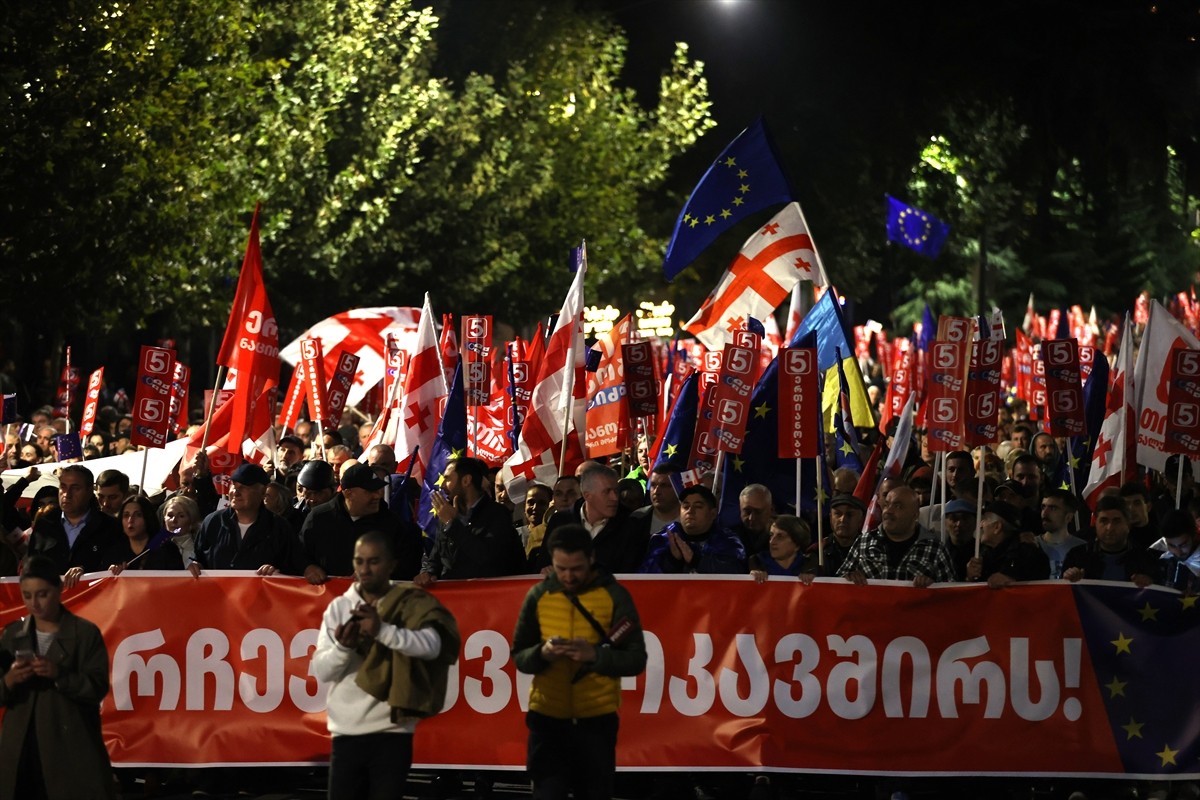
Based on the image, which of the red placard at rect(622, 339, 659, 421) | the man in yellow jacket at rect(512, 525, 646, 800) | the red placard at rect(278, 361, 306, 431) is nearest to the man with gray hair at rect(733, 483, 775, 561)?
the man in yellow jacket at rect(512, 525, 646, 800)

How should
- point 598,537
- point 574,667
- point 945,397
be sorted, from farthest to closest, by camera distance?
point 945,397 → point 598,537 → point 574,667

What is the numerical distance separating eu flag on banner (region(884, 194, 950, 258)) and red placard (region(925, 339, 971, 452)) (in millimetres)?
21891

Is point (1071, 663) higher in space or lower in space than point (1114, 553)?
lower

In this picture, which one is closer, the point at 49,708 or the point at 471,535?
the point at 49,708

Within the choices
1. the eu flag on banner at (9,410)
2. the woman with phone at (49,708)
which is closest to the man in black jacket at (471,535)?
the woman with phone at (49,708)

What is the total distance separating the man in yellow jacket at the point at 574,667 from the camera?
27.3 feet

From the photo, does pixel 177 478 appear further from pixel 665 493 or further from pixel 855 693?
pixel 855 693

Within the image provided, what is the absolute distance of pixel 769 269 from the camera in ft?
53.7

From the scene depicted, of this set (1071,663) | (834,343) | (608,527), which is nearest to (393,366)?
(834,343)

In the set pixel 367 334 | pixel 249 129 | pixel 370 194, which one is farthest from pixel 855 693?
pixel 370 194

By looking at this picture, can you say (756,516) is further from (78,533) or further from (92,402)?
(92,402)

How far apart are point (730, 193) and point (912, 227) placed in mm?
19492

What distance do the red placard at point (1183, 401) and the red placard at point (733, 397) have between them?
2.96 metres

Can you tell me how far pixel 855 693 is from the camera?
10602 mm
